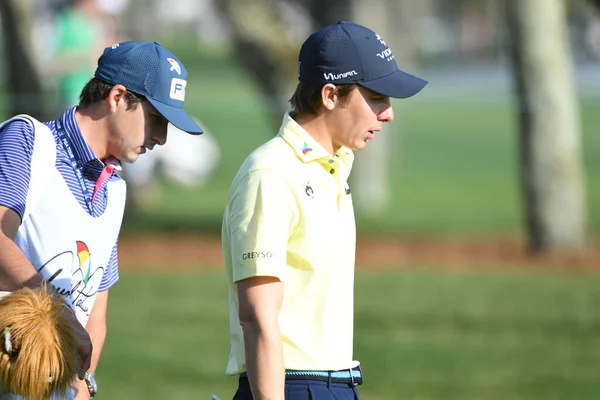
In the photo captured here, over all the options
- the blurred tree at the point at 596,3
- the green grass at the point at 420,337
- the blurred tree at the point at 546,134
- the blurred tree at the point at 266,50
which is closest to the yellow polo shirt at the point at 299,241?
the green grass at the point at 420,337

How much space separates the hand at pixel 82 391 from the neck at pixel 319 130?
1.12 meters

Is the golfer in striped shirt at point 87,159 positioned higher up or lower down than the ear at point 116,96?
lower down

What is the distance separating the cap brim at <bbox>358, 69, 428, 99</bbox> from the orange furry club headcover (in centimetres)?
126

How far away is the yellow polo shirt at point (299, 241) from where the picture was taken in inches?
142

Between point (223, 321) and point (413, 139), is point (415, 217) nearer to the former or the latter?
point (223, 321)

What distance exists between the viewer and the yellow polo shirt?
3.61m

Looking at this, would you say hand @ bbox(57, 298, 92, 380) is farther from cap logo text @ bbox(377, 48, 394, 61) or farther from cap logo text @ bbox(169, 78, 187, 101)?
cap logo text @ bbox(377, 48, 394, 61)

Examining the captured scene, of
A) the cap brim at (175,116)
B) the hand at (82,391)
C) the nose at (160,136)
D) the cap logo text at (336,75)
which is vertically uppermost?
the cap logo text at (336,75)

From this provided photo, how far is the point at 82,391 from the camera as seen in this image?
3939 mm

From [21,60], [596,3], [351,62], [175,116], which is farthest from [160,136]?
[21,60]

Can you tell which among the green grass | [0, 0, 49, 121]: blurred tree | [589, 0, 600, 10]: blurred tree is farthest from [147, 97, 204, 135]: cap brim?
[0, 0, 49, 121]: blurred tree

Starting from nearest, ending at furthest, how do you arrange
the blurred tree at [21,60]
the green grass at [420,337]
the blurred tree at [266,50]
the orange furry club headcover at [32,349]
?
the orange furry club headcover at [32,349], the green grass at [420,337], the blurred tree at [21,60], the blurred tree at [266,50]

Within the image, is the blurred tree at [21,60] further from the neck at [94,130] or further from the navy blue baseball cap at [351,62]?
the navy blue baseball cap at [351,62]

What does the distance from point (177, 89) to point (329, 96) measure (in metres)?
0.51
